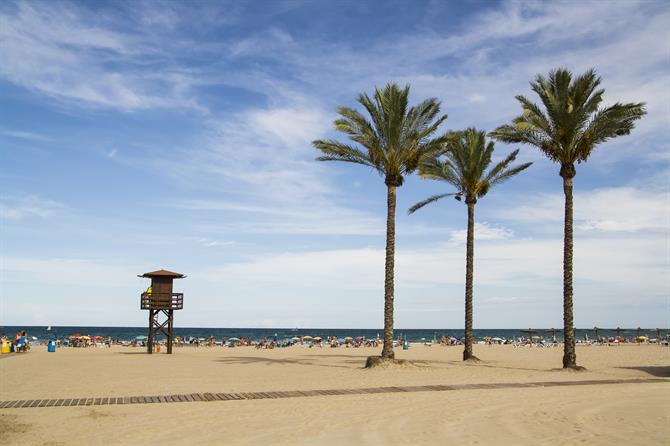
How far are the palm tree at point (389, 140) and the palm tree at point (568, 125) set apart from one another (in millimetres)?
4095

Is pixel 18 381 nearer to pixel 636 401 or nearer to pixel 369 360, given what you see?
pixel 369 360

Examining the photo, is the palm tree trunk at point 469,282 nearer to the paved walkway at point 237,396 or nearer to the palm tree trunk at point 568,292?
the palm tree trunk at point 568,292

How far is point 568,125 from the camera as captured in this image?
23.3 meters

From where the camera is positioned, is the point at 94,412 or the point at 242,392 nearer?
the point at 94,412

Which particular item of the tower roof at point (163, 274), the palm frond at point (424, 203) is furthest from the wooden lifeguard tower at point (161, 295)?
the palm frond at point (424, 203)

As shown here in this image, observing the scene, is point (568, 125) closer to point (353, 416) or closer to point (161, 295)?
point (353, 416)

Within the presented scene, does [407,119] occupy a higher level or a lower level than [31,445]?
higher

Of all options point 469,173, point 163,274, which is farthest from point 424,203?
point 163,274

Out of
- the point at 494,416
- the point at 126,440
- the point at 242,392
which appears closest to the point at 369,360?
the point at 242,392

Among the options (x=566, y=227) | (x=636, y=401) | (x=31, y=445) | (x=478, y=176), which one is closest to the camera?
(x=31, y=445)

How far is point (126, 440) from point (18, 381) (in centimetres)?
1215

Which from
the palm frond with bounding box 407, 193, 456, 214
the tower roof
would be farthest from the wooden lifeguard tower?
the palm frond with bounding box 407, 193, 456, 214

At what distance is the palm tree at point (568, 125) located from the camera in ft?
→ 75.2

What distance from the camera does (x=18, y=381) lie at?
1858 centimetres
